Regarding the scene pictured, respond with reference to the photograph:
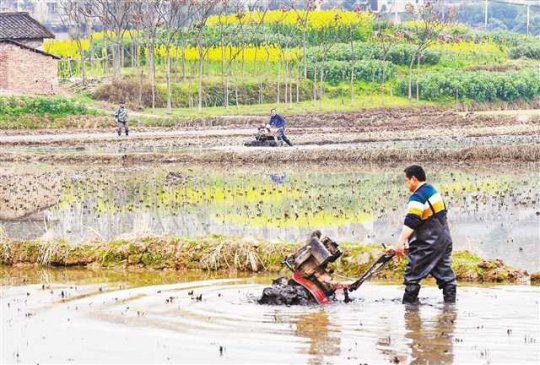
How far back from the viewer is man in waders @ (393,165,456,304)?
1395 centimetres

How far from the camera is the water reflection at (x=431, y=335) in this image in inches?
445

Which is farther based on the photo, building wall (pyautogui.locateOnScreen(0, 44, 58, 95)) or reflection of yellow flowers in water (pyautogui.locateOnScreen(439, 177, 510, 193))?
building wall (pyautogui.locateOnScreen(0, 44, 58, 95))

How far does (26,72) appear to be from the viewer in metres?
60.8

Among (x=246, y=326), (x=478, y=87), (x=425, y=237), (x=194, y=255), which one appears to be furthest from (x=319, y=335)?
(x=478, y=87)

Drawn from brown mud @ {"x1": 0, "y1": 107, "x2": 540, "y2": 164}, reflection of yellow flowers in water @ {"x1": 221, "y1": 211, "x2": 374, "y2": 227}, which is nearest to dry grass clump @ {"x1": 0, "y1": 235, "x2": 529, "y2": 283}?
reflection of yellow flowers in water @ {"x1": 221, "y1": 211, "x2": 374, "y2": 227}

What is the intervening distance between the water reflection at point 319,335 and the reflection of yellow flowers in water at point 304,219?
7295 millimetres

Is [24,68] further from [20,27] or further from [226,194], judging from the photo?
[226,194]

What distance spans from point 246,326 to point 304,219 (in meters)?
9.01

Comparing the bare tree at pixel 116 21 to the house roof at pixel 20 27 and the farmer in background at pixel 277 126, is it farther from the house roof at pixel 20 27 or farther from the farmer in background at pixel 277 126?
the farmer in background at pixel 277 126

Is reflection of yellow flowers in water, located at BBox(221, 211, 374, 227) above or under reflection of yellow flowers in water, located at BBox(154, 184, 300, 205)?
above

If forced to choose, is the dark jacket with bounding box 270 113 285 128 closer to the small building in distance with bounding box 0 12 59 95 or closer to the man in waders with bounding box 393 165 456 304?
the small building in distance with bounding box 0 12 59 95

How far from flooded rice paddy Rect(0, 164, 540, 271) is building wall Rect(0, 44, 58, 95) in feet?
86.3

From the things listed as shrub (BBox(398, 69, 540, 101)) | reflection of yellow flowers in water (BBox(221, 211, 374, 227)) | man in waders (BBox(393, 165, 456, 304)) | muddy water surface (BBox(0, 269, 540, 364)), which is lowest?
shrub (BBox(398, 69, 540, 101))

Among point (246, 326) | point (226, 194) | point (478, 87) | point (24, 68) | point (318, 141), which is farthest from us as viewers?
point (478, 87)
